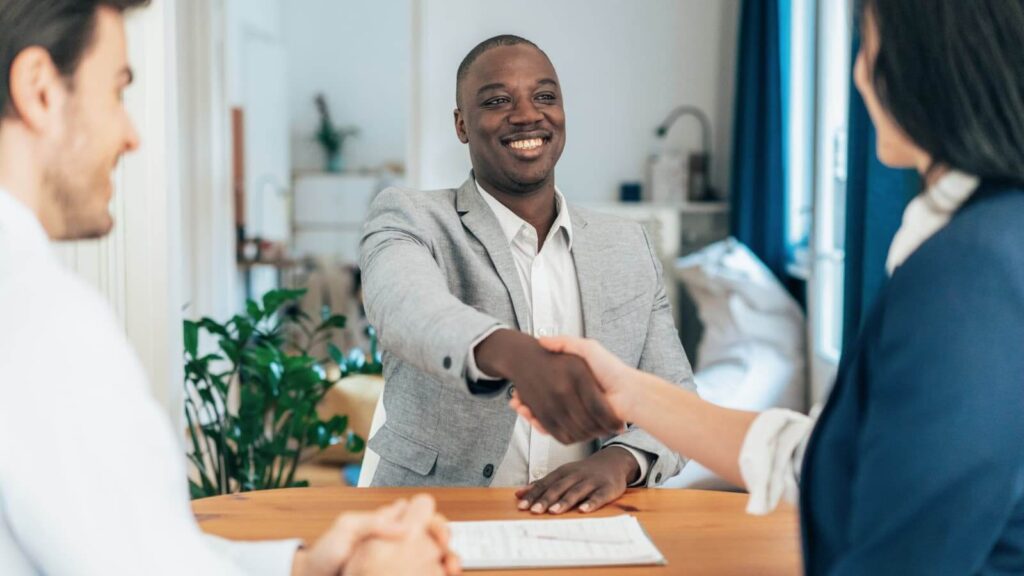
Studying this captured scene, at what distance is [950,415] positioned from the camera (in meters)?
0.87

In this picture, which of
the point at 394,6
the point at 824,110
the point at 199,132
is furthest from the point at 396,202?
the point at 394,6

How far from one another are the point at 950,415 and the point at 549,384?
56cm

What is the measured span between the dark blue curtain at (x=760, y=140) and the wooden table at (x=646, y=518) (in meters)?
3.51

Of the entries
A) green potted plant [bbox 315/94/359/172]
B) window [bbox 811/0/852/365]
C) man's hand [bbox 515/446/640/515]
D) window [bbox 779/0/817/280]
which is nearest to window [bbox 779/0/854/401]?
window [bbox 811/0/852/365]

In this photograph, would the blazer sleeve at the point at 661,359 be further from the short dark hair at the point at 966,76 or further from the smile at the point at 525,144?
the short dark hair at the point at 966,76

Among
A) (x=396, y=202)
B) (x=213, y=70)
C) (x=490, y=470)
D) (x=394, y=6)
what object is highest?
(x=394, y=6)

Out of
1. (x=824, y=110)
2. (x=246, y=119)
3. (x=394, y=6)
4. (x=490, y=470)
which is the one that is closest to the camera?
(x=490, y=470)

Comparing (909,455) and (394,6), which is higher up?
(394,6)

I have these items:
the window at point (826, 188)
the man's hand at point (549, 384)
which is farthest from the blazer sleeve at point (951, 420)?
the window at point (826, 188)

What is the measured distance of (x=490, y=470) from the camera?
1807 millimetres

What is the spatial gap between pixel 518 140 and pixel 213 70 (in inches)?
168

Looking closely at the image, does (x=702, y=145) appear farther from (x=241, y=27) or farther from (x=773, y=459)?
(x=773, y=459)

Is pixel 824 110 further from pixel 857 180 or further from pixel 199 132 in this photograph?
pixel 199 132

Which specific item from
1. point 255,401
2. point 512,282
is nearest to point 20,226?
point 512,282
